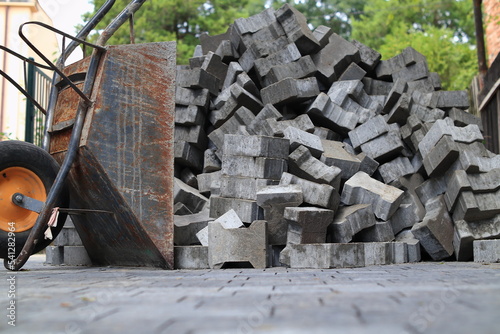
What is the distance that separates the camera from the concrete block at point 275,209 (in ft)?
18.7

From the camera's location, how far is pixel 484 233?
20.2ft

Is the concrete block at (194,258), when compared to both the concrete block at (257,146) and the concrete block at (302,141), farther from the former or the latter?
the concrete block at (302,141)

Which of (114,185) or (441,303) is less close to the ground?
(114,185)

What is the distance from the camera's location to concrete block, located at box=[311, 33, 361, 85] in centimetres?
838

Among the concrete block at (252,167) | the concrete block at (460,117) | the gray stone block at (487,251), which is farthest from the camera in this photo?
the concrete block at (460,117)

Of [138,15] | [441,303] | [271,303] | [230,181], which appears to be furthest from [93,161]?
[138,15]

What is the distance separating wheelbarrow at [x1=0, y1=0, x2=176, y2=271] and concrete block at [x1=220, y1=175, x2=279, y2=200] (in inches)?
32.7

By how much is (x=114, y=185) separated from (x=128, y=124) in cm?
63

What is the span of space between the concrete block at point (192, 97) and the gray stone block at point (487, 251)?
414 cm

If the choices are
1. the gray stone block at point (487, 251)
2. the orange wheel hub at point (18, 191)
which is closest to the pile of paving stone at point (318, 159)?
the gray stone block at point (487, 251)

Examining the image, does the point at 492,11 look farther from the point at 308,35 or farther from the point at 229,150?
the point at 229,150

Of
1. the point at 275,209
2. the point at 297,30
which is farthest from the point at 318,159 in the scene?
the point at 297,30

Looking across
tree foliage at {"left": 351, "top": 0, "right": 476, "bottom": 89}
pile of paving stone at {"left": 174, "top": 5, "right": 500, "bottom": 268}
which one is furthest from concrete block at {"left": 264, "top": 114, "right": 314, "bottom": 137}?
tree foliage at {"left": 351, "top": 0, "right": 476, "bottom": 89}

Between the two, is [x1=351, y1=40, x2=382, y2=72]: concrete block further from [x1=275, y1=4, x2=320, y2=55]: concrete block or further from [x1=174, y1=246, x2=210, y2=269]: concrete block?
[x1=174, y1=246, x2=210, y2=269]: concrete block
